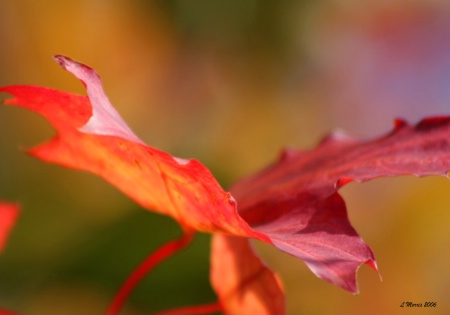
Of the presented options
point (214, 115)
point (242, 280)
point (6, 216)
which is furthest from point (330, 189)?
point (214, 115)

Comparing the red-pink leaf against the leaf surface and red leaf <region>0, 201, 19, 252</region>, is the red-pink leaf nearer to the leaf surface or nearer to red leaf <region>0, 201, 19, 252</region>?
the leaf surface

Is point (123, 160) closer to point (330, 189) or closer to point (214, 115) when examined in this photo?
point (330, 189)

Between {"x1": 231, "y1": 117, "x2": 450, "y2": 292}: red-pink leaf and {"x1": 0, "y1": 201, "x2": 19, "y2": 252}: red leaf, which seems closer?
{"x1": 231, "y1": 117, "x2": 450, "y2": 292}: red-pink leaf

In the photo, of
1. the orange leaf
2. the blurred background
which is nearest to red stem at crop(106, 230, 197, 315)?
the orange leaf

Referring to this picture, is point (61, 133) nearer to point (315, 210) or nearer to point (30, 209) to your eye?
point (315, 210)

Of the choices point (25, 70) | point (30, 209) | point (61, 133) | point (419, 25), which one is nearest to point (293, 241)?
point (61, 133)

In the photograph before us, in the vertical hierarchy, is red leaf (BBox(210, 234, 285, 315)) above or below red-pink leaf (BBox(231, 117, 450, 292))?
below
